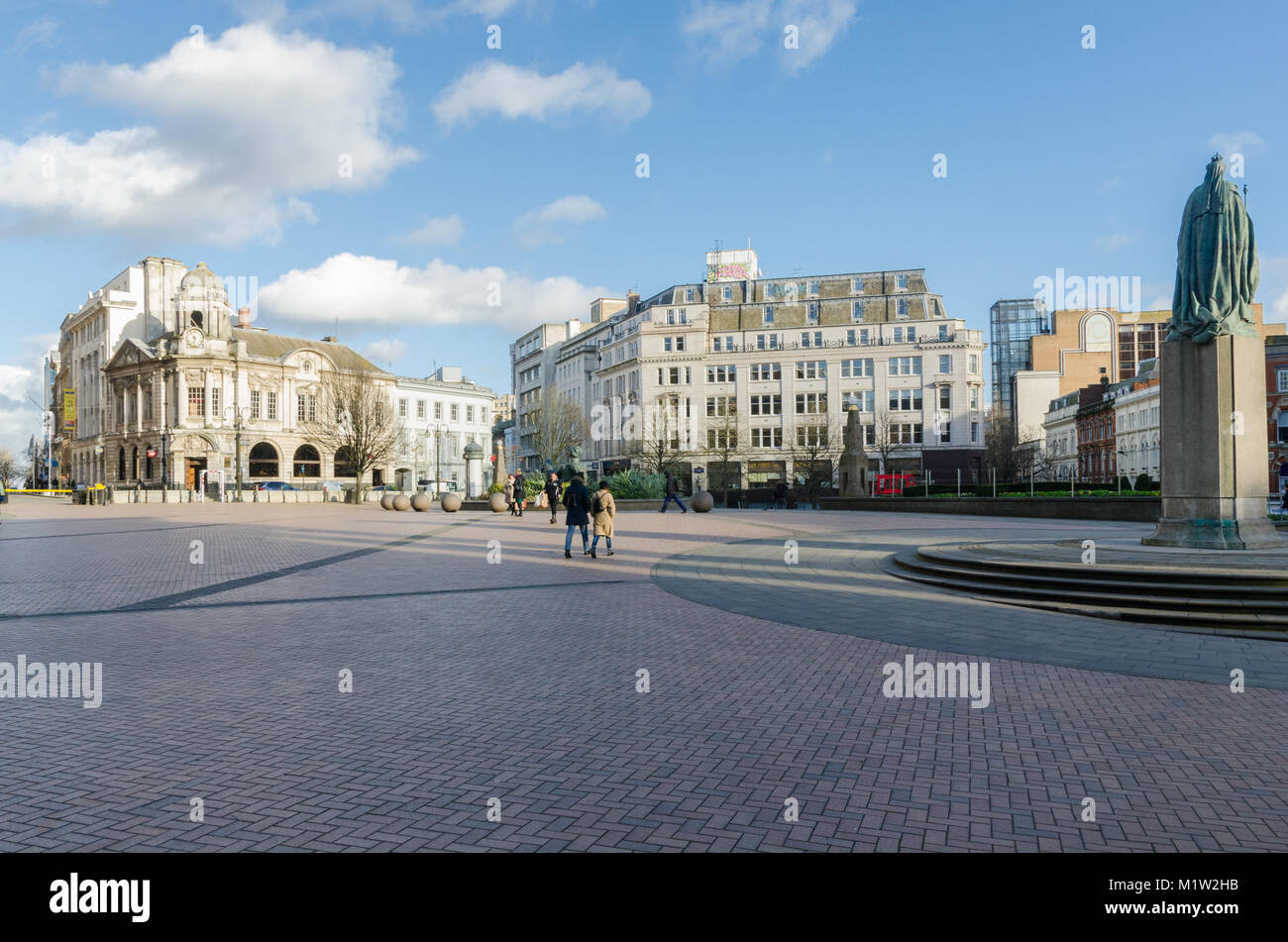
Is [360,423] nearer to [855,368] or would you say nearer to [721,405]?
[721,405]

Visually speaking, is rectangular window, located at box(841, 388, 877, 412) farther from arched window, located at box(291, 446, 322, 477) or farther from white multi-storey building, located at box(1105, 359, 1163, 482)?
arched window, located at box(291, 446, 322, 477)

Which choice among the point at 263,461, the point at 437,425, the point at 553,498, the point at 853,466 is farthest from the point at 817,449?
the point at 263,461

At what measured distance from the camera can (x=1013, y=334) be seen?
158500mm

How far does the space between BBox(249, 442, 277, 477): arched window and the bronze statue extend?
80.0 metres

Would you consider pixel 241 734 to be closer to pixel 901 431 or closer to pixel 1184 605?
pixel 1184 605

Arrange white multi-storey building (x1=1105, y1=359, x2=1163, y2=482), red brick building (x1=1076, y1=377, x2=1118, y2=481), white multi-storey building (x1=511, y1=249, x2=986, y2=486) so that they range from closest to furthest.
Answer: white multi-storey building (x1=511, y1=249, x2=986, y2=486) → white multi-storey building (x1=1105, y1=359, x2=1163, y2=482) → red brick building (x1=1076, y1=377, x2=1118, y2=481)

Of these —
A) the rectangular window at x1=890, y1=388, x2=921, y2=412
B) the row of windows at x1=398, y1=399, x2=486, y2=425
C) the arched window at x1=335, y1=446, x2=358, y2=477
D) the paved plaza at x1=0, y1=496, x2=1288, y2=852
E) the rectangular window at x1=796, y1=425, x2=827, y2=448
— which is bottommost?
the paved plaza at x1=0, y1=496, x2=1288, y2=852

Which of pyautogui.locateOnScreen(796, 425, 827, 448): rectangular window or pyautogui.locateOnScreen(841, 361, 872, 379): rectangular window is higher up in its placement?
pyautogui.locateOnScreen(841, 361, 872, 379): rectangular window

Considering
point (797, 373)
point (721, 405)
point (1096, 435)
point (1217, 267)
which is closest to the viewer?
point (1217, 267)

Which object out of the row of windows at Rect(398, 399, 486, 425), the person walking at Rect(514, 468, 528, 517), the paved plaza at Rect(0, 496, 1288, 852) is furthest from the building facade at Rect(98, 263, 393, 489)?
the paved plaza at Rect(0, 496, 1288, 852)

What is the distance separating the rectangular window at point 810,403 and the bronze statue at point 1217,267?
2312 inches

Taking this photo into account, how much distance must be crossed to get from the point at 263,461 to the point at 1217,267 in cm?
8093

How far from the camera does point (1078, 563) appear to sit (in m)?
11.6

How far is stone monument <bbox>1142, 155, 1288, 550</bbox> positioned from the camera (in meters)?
13.2
